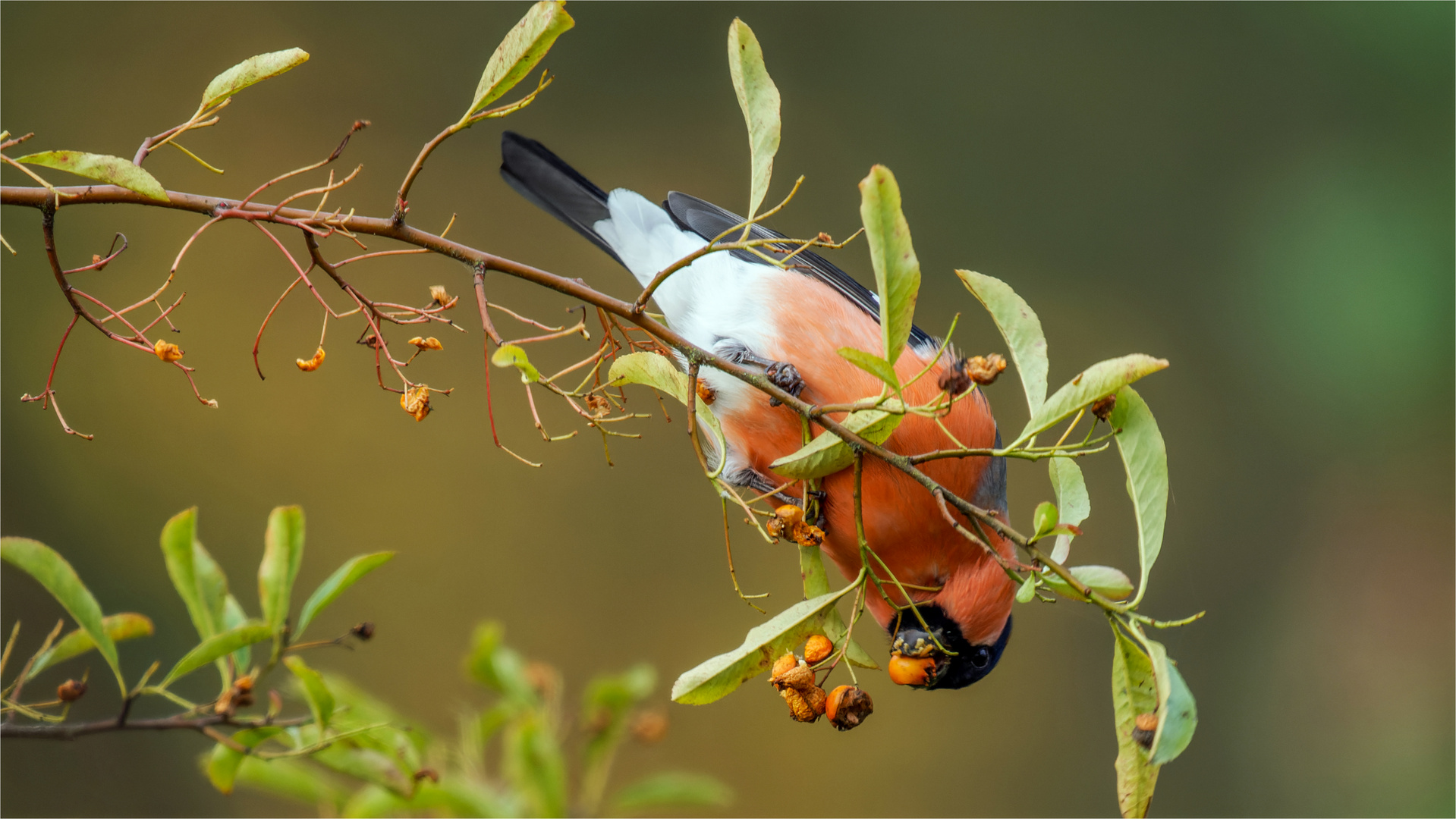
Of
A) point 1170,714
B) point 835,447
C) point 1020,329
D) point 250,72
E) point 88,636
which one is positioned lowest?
point 88,636

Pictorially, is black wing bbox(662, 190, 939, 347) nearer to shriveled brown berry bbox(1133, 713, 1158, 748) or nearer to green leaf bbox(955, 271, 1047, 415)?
green leaf bbox(955, 271, 1047, 415)

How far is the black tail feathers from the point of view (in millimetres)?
1449

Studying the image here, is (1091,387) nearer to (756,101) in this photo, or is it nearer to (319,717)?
(756,101)

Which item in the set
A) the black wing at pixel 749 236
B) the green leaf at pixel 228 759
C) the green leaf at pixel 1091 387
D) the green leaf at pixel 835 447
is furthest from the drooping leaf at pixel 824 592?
the black wing at pixel 749 236

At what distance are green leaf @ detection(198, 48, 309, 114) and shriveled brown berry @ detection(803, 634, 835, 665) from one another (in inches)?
23.3

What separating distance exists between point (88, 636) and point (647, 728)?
851 millimetres

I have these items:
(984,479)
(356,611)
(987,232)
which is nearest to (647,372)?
(984,479)

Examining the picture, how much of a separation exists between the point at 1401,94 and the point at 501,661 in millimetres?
3593

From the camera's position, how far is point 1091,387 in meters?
0.62

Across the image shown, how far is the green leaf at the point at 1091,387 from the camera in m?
0.61

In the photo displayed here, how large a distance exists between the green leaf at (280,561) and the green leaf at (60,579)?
0.12m

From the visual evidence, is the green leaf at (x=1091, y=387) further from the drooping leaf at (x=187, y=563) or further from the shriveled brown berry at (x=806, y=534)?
the drooping leaf at (x=187, y=563)

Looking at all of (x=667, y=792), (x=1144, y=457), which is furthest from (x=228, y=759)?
(x=1144, y=457)

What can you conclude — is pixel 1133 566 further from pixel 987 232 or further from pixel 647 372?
pixel 647 372
